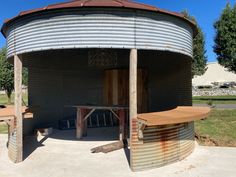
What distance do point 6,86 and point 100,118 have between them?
22.2 metres

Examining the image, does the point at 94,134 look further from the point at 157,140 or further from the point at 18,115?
the point at 157,140

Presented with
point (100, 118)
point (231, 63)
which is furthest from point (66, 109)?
point (231, 63)

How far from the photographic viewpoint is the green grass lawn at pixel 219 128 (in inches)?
506

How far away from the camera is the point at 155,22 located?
8.51m

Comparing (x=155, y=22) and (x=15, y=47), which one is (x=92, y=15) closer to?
(x=155, y=22)

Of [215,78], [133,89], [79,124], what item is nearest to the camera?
[133,89]

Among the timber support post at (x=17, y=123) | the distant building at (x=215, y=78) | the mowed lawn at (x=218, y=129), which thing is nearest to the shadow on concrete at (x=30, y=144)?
the timber support post at (x=17, y=123)

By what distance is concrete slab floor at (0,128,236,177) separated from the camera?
7.84 metres

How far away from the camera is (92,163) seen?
28.7ft

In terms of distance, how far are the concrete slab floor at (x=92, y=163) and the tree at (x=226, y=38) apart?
61.1ft

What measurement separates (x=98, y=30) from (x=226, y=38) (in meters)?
22.6

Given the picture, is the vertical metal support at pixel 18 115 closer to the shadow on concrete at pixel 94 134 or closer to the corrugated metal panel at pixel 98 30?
the corrugated metal panel at pixel 98 30

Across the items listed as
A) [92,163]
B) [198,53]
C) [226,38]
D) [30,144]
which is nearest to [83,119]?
[30,144]

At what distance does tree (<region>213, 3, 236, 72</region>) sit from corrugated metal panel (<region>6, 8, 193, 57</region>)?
20.6 m
